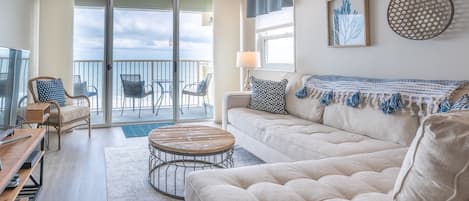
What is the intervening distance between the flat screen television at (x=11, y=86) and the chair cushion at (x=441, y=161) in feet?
6.59

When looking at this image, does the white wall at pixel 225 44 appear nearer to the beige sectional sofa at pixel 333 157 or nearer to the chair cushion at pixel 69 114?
the beige sectional sofa at pixel 333 157

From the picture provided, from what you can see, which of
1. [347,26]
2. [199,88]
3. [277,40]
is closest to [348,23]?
[347,26]

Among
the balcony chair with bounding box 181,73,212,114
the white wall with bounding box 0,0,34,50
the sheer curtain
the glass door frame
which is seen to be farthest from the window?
the white wall with bounding box 0,0,34,50

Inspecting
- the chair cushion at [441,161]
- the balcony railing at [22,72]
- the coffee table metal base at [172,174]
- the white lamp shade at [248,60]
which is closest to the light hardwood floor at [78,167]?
the coffee table metal base at [172,174]

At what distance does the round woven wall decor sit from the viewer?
2.22 m

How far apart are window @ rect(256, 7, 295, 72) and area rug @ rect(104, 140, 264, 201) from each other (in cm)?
151

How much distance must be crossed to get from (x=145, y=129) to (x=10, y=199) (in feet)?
11.0

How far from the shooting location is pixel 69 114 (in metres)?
3.94

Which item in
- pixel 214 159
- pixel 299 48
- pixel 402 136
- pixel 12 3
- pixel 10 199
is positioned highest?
pixel 12 3

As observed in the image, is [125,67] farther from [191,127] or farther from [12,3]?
[191,127]

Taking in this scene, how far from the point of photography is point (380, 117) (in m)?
2.42

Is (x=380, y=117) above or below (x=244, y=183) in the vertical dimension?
above

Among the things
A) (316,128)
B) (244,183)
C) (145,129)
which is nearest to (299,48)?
(316,128)

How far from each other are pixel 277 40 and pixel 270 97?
144cm
